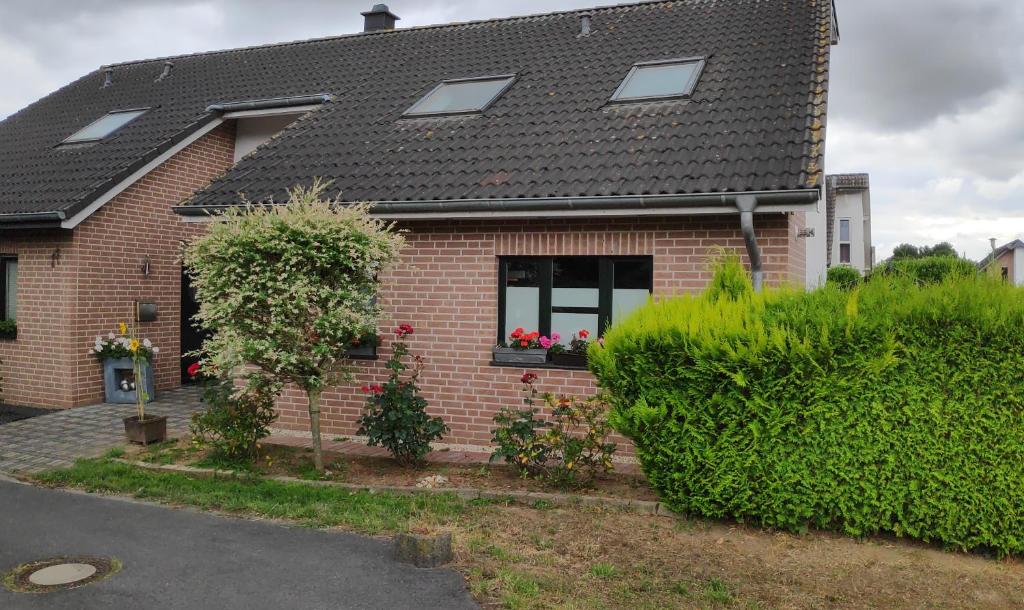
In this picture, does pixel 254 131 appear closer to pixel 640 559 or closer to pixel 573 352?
pixel 573 352

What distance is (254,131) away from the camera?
13992 mm

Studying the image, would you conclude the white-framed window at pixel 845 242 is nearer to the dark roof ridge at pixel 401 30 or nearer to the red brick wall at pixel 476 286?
the dark roof ridge at pixel 401 30

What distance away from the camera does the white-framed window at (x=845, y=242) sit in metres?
35.9

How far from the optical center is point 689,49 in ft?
36.1

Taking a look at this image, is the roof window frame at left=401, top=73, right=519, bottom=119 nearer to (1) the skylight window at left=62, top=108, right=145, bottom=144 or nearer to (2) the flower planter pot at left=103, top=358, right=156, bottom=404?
(2) the flower planter pot at left=103, top=358, right=156, bottom=404

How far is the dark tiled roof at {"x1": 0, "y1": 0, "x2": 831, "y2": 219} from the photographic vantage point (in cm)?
835

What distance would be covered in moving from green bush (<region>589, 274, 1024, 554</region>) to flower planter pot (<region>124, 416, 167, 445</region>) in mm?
5764

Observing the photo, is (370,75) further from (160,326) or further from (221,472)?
(221,472)

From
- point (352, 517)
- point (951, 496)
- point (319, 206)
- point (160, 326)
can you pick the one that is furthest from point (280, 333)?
point (160, 326)

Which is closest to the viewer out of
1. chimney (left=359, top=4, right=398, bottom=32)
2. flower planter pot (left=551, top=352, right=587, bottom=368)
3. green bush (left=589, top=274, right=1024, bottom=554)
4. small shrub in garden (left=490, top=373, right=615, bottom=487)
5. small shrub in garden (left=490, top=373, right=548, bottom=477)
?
green bush (left=589, top=274, right=1024, bottom=554)

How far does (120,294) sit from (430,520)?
8367 millimetres

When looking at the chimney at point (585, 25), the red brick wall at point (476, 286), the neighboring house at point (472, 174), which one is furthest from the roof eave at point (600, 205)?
the chimney at point (585, 25)

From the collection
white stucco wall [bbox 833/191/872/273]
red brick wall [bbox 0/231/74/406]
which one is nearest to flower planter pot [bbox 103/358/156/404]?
red brick wall [bbox 0/231/74/406]

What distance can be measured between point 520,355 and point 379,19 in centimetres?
1115
